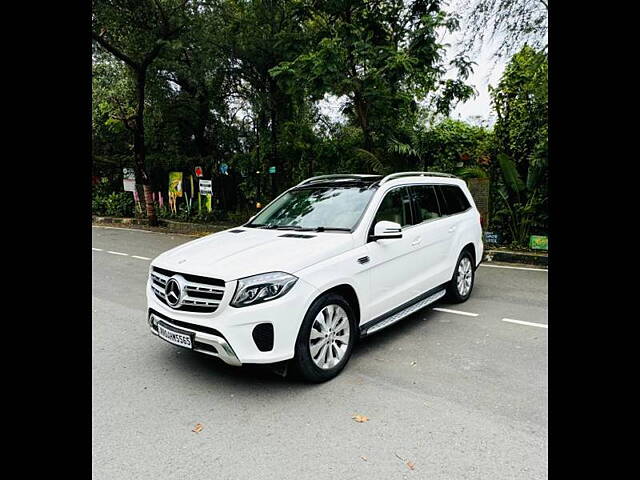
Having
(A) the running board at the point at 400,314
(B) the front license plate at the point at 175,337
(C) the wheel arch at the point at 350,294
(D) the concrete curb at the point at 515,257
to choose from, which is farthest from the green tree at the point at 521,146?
(B) the front license plate at the point at 175,337

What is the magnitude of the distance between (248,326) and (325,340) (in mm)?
743

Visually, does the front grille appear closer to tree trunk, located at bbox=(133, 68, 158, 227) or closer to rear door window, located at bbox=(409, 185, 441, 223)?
rear door window, located at bbox=(409, 185, 441, 223)

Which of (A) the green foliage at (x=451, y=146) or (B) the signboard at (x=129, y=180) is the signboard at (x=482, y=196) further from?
(B) the signboard at (x=129, y=180)

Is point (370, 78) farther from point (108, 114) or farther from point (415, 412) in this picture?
point (108, 114)

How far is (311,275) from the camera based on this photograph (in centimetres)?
370

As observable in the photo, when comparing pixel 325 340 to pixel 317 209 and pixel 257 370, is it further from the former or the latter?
pixel 317 209

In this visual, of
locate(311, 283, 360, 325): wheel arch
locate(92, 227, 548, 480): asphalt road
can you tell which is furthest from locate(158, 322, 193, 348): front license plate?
locate(311, 283, 360, 325): wheel arch

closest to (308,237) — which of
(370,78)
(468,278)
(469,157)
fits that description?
(468,278)

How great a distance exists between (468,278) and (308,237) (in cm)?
306

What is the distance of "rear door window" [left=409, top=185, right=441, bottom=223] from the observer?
5328 mm

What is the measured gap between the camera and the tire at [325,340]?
144 inches

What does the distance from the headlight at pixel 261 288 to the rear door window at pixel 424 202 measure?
2.27 metres

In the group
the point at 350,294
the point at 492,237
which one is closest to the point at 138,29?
the point at 492,237
